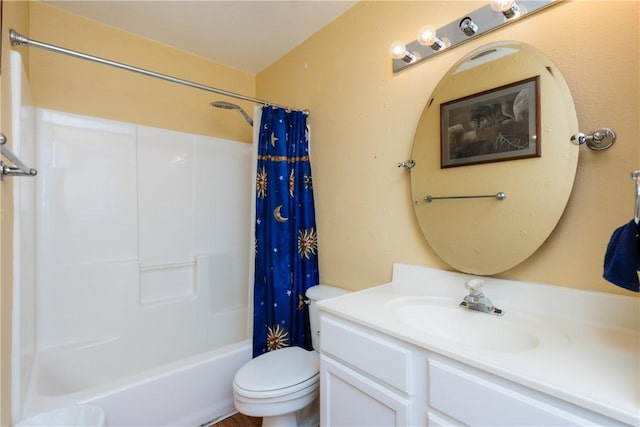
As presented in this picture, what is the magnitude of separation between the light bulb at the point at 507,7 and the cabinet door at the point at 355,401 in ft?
4.31

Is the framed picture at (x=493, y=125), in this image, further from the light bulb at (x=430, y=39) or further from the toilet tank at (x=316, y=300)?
the toilet tank at (x=316, y=300)

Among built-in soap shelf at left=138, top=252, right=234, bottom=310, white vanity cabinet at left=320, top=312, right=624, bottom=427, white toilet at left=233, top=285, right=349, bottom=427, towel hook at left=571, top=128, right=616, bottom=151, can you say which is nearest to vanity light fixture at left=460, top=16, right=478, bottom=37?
towel hook at left=571, top=128, right=616, bottom=151

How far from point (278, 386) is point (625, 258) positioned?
1.25m

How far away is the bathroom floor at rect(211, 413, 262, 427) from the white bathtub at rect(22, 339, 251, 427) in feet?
0.13

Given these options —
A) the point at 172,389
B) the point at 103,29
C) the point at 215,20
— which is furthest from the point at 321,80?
the point at 172,389

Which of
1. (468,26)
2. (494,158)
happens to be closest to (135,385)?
(494,158)

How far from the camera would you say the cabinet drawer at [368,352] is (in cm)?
87

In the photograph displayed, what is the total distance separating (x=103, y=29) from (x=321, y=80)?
1.44m

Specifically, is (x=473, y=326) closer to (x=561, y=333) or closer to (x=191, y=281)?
(x=561, y=333)

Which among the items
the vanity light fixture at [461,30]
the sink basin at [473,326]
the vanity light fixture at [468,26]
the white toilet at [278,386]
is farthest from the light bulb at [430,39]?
the white toilet at [278,386]

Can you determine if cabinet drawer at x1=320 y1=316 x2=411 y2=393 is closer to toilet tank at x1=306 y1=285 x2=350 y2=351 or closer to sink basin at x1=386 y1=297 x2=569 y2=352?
sink basin at x1=386 y1=297 x2=569 y2=352

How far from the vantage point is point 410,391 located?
849mm

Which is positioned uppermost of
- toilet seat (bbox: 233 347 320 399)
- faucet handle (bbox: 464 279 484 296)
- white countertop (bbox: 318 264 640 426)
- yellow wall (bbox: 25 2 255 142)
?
yellow wall (bbox: 25 2 255 142)

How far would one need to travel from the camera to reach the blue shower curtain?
5.94 feet
